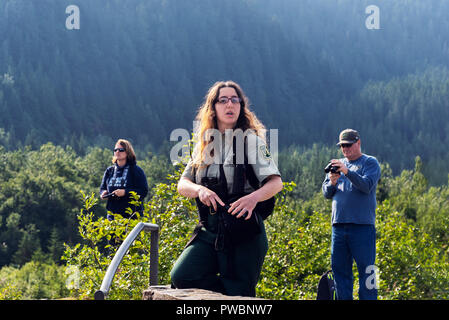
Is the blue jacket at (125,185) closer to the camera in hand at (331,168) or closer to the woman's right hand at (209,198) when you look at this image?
the camera in hand at (331,168)

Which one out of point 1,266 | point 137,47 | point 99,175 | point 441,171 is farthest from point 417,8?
point 1,266

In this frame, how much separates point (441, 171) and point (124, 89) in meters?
97.1

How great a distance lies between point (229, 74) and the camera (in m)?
195

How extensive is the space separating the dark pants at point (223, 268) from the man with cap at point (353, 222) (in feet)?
5.64

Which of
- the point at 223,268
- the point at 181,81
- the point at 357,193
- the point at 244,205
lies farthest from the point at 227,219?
the point at 181,81

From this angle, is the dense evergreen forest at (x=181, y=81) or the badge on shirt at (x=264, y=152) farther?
the dense evergreen forest at (x=181, y=81)

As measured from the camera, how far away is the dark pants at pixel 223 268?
8.92 feet

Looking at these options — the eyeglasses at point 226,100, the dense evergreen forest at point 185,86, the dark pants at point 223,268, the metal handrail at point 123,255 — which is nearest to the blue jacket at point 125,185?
the metal handrail at point 123,255

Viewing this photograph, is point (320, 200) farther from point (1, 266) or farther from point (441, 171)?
point (441, 171)

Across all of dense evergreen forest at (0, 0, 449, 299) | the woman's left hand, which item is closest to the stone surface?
the woman's left hand

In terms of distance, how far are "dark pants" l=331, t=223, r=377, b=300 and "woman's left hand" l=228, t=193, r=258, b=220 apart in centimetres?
192

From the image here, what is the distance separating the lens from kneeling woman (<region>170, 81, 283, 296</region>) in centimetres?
→ 269

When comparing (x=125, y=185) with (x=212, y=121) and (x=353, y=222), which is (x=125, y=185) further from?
(x=212, y=121)

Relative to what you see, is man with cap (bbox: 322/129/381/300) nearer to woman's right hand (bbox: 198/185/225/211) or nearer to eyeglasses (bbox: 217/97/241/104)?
eyeglasses (bbox: 217/97/241/104)
